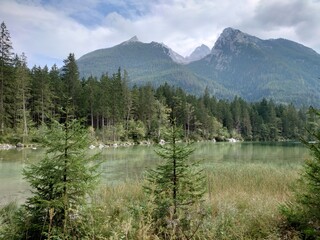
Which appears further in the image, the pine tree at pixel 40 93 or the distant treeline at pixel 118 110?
the pine tree at pixel 40 93

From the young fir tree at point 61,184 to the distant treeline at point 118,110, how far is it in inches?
641

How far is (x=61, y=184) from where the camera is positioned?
6.49m

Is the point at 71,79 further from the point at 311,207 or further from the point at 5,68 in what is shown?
the point at 311,207

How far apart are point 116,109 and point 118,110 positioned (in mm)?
543

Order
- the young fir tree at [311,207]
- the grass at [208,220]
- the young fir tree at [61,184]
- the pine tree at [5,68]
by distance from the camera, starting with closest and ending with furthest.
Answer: the young fir tree at [311,207]
the grass at [208,220]
the young fir tree at [61,184]
the pine tree at [5,68]

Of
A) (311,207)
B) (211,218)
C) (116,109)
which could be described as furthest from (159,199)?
(116,109)

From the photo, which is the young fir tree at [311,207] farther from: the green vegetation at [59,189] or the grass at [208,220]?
the green vegetation at [59,189]

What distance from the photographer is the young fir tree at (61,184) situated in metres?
6.39

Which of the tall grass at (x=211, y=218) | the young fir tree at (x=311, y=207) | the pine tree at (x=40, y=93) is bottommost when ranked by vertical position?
the tall grass at (x=211, y=218)

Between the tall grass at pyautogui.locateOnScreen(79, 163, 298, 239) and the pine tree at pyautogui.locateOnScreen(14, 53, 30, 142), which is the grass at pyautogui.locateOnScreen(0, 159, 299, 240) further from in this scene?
the pine tree at pyautogui.locateOnScreen(14, 53, 30, 142)

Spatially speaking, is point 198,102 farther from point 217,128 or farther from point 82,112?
point 82,112

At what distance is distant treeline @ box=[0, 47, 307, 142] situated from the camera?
55344 mm

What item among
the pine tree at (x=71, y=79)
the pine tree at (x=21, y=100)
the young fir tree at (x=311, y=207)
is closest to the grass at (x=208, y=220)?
the young fir tree at (x=311, y=207)

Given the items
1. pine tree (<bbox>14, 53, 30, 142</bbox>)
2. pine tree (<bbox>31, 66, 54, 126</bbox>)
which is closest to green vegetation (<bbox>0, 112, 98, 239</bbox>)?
pine tree (<bbox>14, 53, 30, 142</bbox>)
